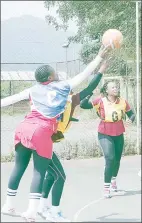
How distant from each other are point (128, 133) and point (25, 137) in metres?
4.66

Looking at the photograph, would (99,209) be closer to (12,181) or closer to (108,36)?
(12,181)

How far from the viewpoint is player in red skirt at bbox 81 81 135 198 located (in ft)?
13.4

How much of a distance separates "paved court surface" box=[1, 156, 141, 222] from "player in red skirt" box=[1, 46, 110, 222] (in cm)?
50

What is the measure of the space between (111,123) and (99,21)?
106 inches

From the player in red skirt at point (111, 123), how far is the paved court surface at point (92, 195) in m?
0.18

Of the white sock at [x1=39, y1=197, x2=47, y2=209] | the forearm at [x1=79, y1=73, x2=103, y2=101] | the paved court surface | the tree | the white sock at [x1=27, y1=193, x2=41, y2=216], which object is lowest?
the paved court surface

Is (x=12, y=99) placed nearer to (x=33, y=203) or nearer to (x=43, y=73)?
(x=43, y=73)

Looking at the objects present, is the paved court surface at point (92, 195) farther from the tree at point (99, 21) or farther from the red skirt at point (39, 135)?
the tree at point (99, 21)

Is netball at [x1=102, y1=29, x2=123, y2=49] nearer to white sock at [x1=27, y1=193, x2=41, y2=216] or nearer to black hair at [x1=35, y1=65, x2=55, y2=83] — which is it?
black hair at [x1=35, y1=65, x2=55, y2=83]

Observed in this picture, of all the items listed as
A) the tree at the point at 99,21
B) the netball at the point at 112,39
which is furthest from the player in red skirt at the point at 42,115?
the tree at the point at 99,21

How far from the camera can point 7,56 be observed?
4.23 meters

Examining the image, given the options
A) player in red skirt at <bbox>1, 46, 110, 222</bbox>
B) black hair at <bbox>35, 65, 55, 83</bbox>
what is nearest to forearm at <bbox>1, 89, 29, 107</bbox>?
player in red skirt at <bbox>1, 46, 110, 222</bbox>

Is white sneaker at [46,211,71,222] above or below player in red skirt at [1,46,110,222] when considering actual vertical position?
below

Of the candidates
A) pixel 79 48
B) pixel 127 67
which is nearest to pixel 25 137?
pixel 79 48
